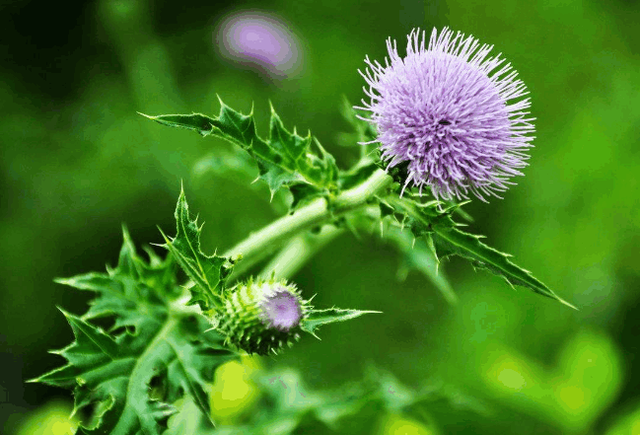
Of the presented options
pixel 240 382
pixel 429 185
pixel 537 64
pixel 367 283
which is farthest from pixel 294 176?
pixel 537 64

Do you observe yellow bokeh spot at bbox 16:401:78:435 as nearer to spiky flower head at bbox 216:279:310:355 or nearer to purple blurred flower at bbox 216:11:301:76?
spiky flower head at bbox 216:279:310:355

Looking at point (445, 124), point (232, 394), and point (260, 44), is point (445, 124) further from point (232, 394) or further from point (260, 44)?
point (260, 44)

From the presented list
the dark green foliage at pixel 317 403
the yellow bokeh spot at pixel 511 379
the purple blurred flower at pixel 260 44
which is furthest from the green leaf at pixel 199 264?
the purple blurred flower at pixel 260 44

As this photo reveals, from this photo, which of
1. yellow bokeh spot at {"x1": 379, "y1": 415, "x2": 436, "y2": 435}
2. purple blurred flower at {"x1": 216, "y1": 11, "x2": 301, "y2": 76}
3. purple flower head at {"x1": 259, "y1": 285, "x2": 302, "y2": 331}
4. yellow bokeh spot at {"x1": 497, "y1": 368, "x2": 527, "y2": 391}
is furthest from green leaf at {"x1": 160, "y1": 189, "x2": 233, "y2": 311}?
purple blurred flower at {"x1": 216, "y1": 11, "x2": 301, "y2": 76}

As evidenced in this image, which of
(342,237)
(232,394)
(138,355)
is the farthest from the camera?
(342,237)

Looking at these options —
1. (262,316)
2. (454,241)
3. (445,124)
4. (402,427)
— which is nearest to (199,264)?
(262,316)

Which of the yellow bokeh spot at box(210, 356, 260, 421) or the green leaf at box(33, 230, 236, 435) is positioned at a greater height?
the green leaf at box(33, 230, 236, 435)

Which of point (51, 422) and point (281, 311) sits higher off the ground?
point (281, 311)
